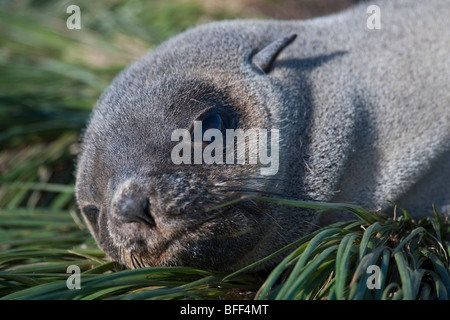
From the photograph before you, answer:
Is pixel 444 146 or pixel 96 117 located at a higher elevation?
pixel 96 117

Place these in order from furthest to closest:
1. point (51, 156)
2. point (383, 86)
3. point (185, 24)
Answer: point (185, 24) → point (51, 156) → point (383, 86)

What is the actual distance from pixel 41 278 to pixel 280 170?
1116 mm

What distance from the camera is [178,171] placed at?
6.73ft

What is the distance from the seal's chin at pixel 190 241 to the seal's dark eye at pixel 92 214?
0.24 metres

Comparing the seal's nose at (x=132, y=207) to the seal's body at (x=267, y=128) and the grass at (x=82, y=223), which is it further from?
the grass at (x=82, y=223)

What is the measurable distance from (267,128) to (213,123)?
236 millimetres

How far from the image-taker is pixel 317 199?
2336mm

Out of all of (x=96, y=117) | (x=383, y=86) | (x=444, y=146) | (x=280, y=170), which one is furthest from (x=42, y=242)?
(x=444, y=146)

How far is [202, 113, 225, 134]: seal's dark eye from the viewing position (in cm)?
222

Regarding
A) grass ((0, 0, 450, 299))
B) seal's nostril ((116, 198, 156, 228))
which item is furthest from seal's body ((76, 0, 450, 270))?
grass ((0, 0, 450, 299))

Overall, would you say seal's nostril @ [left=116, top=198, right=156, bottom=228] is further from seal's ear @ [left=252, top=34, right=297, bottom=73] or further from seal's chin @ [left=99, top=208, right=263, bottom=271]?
seal's ear @ [left=252, top=34, right=297, bottom=73]

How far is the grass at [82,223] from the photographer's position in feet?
6.33

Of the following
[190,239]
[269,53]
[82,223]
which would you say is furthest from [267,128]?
[82,223]

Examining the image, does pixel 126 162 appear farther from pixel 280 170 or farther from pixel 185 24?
pixel 185 24
